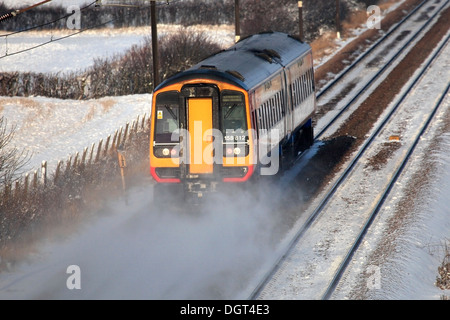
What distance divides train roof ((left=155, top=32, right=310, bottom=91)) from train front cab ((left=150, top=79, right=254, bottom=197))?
0.25m

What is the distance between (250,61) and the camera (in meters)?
19.1

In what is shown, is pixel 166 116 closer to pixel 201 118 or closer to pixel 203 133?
pixel 201 118

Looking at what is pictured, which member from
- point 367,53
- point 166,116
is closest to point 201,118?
point 166,116

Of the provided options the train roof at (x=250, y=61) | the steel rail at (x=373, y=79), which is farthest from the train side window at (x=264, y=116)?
the steel rail at (x=373, y=79)

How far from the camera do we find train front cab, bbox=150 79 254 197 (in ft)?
55.1

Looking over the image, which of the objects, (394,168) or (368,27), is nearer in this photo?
(394,168)

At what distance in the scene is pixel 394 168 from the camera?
21891mm

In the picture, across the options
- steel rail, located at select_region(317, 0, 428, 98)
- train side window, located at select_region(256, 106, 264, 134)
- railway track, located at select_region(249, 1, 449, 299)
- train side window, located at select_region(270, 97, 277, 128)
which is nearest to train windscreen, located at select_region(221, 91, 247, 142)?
train side window, located at select_region(256, 106, 264, 134)

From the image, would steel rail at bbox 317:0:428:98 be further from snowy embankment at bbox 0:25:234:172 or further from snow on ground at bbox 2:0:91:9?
snow on ground at bbox 2:0:91:9

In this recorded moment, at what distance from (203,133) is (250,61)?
125 inches

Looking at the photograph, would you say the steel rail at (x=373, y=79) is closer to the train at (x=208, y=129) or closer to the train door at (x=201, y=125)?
the train at (x=208, y=129)

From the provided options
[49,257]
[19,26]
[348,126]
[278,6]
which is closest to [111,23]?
[19,26]

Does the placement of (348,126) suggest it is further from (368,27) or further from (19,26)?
(19,26)

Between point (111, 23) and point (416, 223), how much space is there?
145 feet
